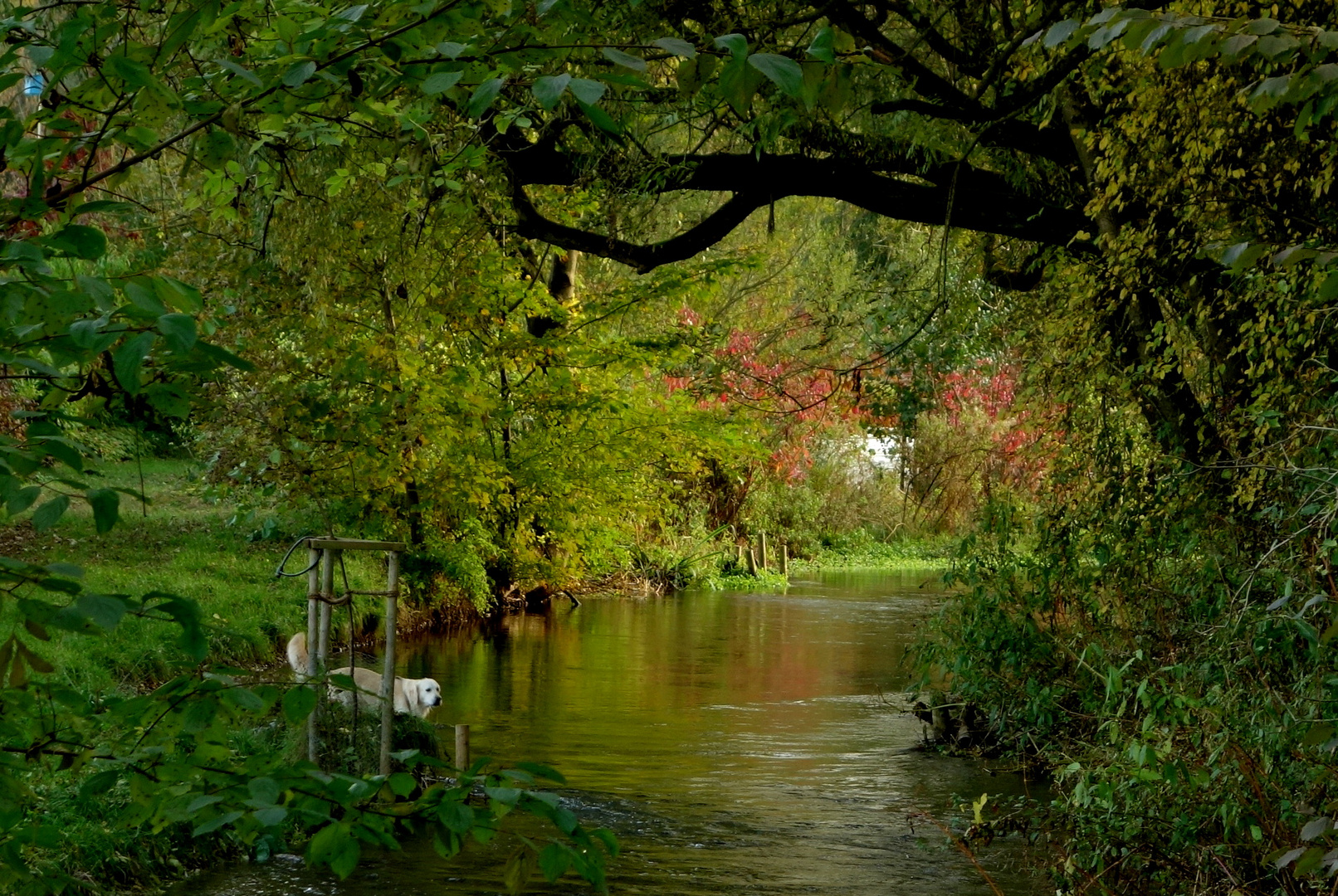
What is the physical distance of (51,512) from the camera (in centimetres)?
207

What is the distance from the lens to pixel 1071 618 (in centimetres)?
937

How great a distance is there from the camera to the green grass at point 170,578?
1053 centimetres

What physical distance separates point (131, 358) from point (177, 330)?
0.08 m

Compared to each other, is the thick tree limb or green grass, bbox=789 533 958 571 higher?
the thick tree limb

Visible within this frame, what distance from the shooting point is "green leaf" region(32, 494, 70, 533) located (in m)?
2.06

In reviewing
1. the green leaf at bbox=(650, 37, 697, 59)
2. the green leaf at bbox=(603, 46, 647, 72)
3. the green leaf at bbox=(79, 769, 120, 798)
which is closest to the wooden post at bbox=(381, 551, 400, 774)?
the green leaf at bbox=(79, 769, 120, 798)

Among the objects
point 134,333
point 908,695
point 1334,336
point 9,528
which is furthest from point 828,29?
point 9,528

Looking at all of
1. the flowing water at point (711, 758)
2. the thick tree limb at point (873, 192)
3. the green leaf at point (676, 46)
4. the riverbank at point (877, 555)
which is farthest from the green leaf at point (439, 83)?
the riverbank at point (877, 555)

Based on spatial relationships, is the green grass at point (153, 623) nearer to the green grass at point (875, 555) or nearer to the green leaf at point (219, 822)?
the green leaf at point (219, 822)

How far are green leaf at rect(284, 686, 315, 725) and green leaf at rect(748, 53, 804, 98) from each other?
50.6 inches

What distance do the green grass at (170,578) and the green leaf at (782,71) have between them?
28.5ft

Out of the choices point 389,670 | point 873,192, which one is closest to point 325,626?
point 389,670

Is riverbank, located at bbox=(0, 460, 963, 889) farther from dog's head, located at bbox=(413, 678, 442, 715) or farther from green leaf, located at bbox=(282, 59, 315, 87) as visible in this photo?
dog's head, located at bbox=(413, 678, 442, 715)

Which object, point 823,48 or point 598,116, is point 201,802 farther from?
point 823,48
